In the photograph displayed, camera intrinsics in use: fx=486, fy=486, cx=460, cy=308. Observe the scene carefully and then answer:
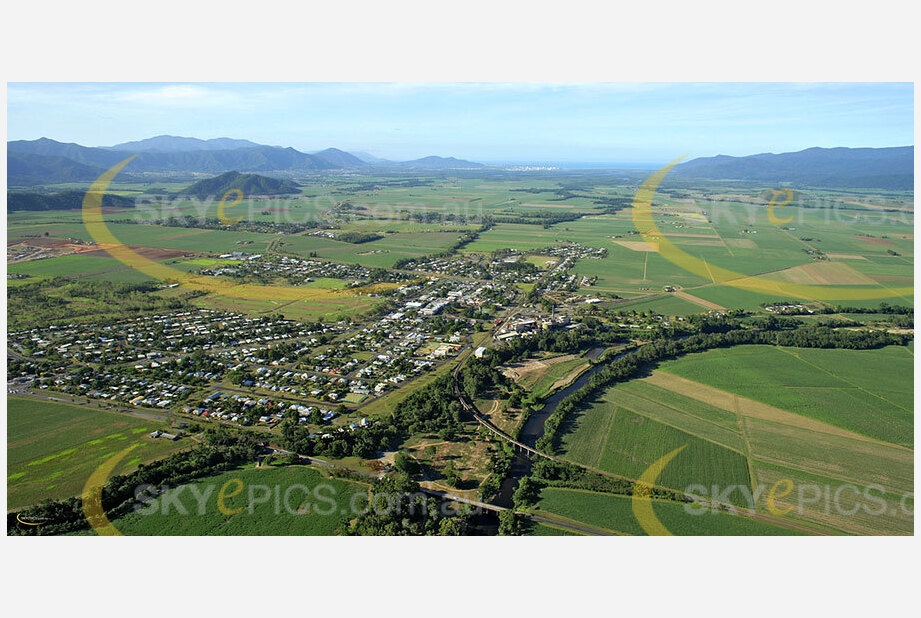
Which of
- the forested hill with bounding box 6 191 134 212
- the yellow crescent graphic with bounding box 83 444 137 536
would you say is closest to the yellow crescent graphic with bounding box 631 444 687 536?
the yellow crescent graphic with bounding box 83 444 137 536

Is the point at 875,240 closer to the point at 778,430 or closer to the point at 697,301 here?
the point at 697,301

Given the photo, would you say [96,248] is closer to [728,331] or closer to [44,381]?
[44,381]

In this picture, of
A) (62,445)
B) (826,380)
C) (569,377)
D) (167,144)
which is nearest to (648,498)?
(569,377)

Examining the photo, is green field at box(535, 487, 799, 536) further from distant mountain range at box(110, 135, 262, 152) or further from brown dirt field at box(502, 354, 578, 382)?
distant mountain range at box(110, 135, 262, 152)

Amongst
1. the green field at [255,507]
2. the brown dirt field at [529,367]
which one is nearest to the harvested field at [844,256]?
the brown dirt field at [529,367]

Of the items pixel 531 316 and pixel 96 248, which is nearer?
pixel 531 316

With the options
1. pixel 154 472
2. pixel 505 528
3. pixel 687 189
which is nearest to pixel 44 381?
pixel 154 472
